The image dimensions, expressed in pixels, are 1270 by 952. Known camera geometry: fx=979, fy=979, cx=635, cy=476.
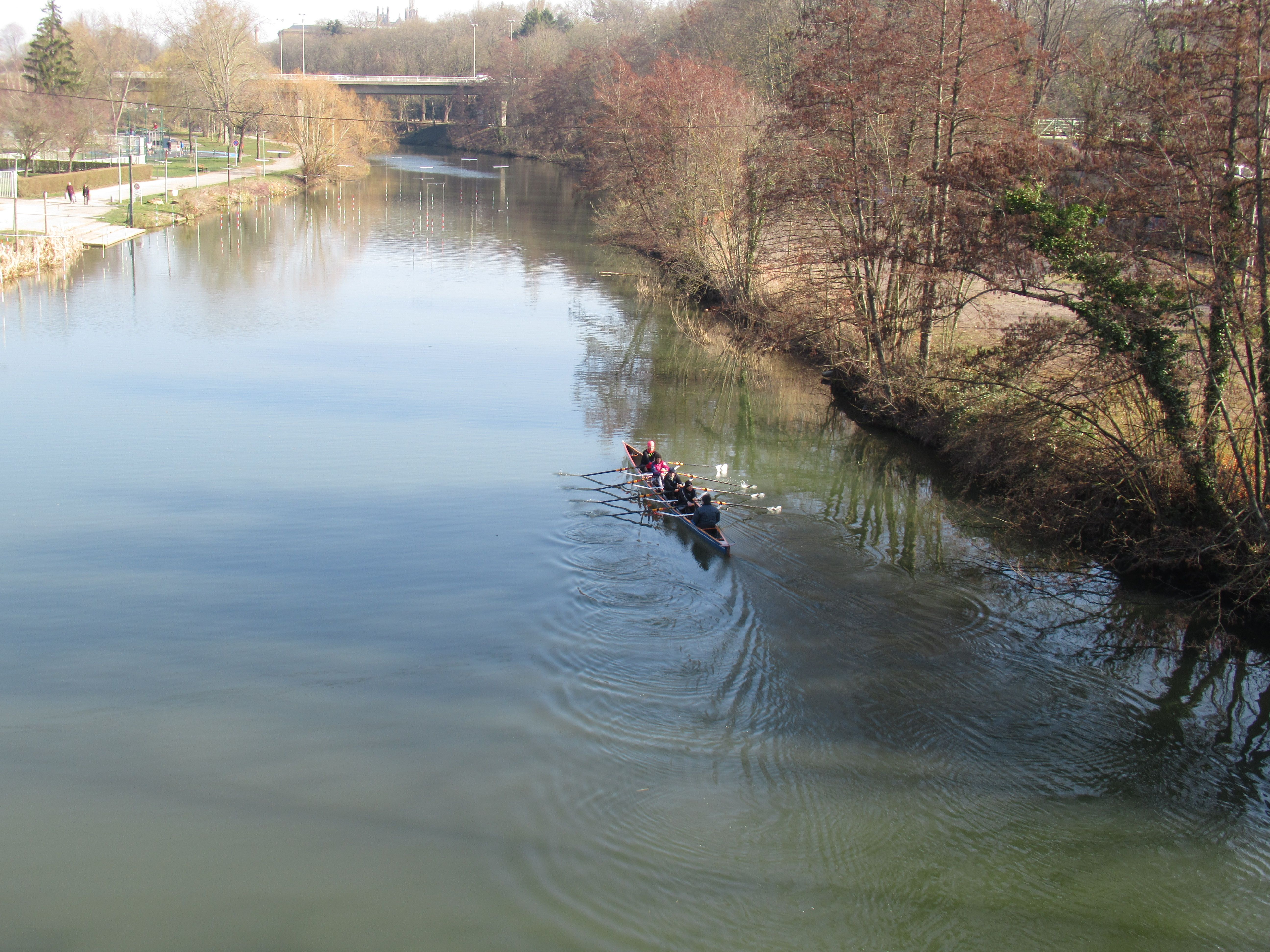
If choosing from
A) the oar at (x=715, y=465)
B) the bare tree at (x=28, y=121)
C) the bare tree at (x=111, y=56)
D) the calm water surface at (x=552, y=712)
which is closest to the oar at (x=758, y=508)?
the calm water surface at (x=552, y=712)

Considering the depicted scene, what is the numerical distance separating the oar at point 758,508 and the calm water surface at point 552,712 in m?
0.53

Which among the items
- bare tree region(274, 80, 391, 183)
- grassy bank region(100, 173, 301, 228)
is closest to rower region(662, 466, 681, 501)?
grassy bank region(100, 173, 301, 228)

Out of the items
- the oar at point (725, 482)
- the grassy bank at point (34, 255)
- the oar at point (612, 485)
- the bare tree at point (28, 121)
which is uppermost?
the bare tree at point (28, 121)

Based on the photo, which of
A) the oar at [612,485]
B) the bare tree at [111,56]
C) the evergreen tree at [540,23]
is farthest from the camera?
the evergreen tree at [540,23]

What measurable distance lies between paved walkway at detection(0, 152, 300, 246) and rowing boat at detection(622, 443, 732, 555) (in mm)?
32629

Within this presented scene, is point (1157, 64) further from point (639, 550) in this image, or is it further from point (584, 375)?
point (584, 375)

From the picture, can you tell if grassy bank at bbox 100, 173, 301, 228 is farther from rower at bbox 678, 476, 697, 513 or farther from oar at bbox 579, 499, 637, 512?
rower at bbox 678, 476, 697, 513

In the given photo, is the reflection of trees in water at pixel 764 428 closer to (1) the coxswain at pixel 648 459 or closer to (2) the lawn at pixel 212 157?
(1) the coxswain at pixel 648 459

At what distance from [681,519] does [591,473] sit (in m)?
2.86

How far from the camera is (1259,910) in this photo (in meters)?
8.30

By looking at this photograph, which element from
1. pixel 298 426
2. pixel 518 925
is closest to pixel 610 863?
pixel 518 925

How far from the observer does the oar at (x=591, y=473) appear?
58.1 feet

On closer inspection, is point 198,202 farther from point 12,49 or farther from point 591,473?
point 12,49

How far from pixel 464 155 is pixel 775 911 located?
11424 cm
